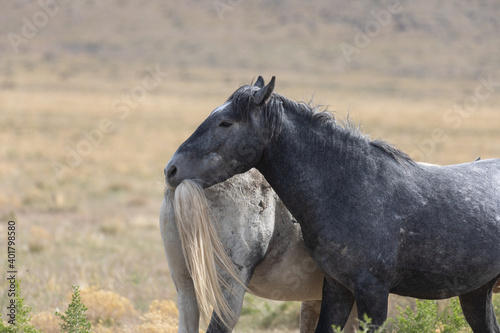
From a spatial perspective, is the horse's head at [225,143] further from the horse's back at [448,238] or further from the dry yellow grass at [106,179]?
the horse's back at [448,238]

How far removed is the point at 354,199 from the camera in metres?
3.89

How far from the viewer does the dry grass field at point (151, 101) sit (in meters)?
8.64

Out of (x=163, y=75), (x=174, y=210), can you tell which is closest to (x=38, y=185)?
(x=174, y=210)

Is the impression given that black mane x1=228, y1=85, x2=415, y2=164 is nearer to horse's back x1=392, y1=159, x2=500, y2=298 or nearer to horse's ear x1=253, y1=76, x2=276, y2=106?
horse's ear x1=253, y1=76, x2=276, y2=106

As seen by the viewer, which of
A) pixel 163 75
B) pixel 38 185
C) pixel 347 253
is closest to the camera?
pixel 347 253

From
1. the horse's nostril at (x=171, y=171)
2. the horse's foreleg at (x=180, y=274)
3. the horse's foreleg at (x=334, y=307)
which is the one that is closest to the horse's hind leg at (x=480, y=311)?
the horse's foreleg at (x=334, y=307)

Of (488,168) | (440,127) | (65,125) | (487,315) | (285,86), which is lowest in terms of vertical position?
(487,315)

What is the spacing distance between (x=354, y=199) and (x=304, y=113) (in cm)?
63

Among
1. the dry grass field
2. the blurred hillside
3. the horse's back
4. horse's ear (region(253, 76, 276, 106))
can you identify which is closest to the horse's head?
horse's ear (region(253, 76, 276, 106))

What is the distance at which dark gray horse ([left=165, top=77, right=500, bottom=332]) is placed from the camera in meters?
3.80

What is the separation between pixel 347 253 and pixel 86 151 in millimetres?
22766

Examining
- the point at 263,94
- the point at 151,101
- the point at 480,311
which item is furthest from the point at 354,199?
the point at 151,101

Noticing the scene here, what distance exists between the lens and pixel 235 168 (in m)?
3.86

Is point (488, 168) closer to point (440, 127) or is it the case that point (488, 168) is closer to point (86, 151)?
point (86, 151)
